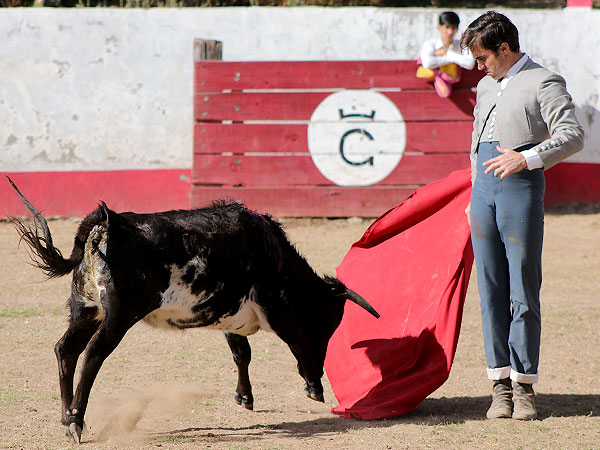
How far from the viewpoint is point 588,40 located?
10.0 m

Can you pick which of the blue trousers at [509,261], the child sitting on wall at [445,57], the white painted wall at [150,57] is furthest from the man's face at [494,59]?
the white painted wall at [150,57]

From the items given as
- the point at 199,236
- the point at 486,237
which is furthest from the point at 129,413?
the point at 486,237

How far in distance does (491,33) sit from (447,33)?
572 cm

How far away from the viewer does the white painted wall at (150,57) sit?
32.9 feet

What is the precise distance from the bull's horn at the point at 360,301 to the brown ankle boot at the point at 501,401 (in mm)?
669

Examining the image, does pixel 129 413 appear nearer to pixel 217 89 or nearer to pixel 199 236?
pixel 199 236

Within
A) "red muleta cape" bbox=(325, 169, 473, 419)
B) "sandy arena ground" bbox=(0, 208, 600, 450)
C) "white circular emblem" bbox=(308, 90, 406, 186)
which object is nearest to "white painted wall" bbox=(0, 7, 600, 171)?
"white circular emblem" bbox=(308, 90, 406, 186)

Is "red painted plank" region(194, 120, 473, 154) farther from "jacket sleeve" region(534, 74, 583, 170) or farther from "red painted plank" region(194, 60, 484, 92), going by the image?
"jacket sleeve" region(534, 74, 583, 170)

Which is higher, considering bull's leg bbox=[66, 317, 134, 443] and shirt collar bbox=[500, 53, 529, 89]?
shirt collar bbox=[500, 53, 529, 89]

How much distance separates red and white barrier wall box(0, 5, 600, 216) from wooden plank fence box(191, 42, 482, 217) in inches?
0.9

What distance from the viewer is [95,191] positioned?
10.0 m

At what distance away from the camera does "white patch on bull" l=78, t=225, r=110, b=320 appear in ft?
12.2

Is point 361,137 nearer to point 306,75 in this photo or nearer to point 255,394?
point 306,75

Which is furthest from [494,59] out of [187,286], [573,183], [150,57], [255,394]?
[150,57]
